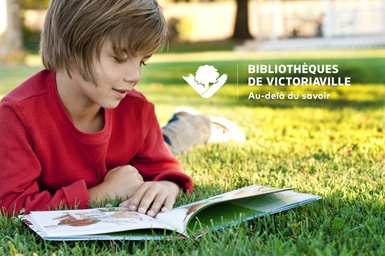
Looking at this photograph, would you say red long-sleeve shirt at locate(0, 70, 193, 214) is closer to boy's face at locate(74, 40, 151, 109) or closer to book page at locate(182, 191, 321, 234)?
boy's face at locate(74, 40, 151, 109)

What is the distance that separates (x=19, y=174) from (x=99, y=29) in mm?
535

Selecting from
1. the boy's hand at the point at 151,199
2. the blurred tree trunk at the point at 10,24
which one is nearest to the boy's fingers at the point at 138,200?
the boy's hand at the point at 151,199

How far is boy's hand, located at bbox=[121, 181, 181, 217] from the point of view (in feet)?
7.05

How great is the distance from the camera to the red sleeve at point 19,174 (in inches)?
87.2

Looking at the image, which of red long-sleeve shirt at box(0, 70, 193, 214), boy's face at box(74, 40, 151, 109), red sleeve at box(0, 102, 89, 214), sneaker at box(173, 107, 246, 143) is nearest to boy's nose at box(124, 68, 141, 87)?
boy's face at box(74, 40, 151, 109)

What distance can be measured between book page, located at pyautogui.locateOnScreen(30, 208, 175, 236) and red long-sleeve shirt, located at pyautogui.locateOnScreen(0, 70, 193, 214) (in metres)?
0.18

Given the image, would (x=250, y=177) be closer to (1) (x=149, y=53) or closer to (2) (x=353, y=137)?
(1) (x=149, y=53)

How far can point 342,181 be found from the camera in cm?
268

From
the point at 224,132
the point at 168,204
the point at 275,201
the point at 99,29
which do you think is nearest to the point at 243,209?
the point at 275,201

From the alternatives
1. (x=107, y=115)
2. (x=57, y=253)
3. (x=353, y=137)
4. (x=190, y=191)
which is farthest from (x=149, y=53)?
(x=353, y=137)

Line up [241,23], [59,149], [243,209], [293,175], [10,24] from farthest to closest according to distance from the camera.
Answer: [241,23], [10,24], [293,175], [59,149], [243,209]

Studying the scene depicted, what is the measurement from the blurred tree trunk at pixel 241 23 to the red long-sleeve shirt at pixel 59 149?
63.7ft

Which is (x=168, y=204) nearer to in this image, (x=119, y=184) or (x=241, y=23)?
(x=119, y=184)

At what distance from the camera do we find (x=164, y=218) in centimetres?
205
